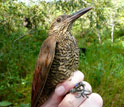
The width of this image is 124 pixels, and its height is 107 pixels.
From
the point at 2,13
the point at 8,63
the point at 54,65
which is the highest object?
the point at 2,13

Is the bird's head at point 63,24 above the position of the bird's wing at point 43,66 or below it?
above

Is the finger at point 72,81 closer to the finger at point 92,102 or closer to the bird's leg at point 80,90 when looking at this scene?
the bird's leg at point 80,90

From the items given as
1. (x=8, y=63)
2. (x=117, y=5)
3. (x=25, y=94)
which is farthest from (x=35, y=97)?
(x=117, y=5)

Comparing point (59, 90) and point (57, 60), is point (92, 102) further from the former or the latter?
point (57, 60)

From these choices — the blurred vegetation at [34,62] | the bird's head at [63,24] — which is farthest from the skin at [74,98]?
the blurred vegetation at [34,62]

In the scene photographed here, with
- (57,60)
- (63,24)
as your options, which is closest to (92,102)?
(57,60)

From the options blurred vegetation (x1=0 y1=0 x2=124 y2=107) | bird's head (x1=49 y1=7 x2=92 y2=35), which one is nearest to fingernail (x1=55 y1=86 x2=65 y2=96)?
bird's head (x1=49 y1=7 x2=92 y2=35)

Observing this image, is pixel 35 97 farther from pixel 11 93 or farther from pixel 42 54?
pixel 11 93
